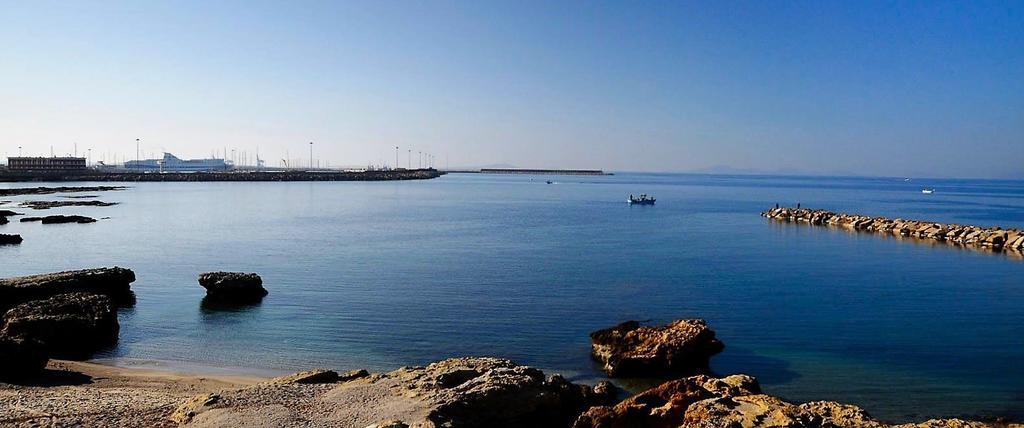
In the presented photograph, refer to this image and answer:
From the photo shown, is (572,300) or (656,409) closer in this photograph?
(656,409)

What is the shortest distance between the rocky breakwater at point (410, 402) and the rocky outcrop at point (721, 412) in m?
1.08

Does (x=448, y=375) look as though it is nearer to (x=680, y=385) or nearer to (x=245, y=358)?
(x=680, y=385)

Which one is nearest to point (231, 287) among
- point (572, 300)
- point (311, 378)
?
point (572, 300)

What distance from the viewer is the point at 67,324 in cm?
1720

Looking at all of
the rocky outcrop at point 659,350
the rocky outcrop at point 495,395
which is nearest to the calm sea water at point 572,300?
the rocky outcrop at point 659,350

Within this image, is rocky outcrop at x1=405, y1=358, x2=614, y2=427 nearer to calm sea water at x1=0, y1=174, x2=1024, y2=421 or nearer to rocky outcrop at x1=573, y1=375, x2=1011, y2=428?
rocky outcrop at x1=573, y1=375, x2=1011, y2=428

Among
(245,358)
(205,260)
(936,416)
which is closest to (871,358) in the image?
(936,416)

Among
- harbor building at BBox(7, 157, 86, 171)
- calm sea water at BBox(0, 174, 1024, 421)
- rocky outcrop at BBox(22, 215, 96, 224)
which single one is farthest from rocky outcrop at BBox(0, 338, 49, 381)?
harbor building at BBox(7, 157, 86, 171)

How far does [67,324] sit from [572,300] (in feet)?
49.0

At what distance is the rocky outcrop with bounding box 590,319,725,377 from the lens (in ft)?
51.3

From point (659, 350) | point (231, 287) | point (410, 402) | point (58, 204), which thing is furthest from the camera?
point (58, 204)

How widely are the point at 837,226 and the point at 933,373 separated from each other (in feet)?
156

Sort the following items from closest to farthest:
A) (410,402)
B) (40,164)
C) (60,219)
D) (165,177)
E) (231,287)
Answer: (410,402) < (231,287) < (60,219) < (40,164) < (165,177)

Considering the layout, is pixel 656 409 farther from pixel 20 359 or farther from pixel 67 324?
pixel 67 324
